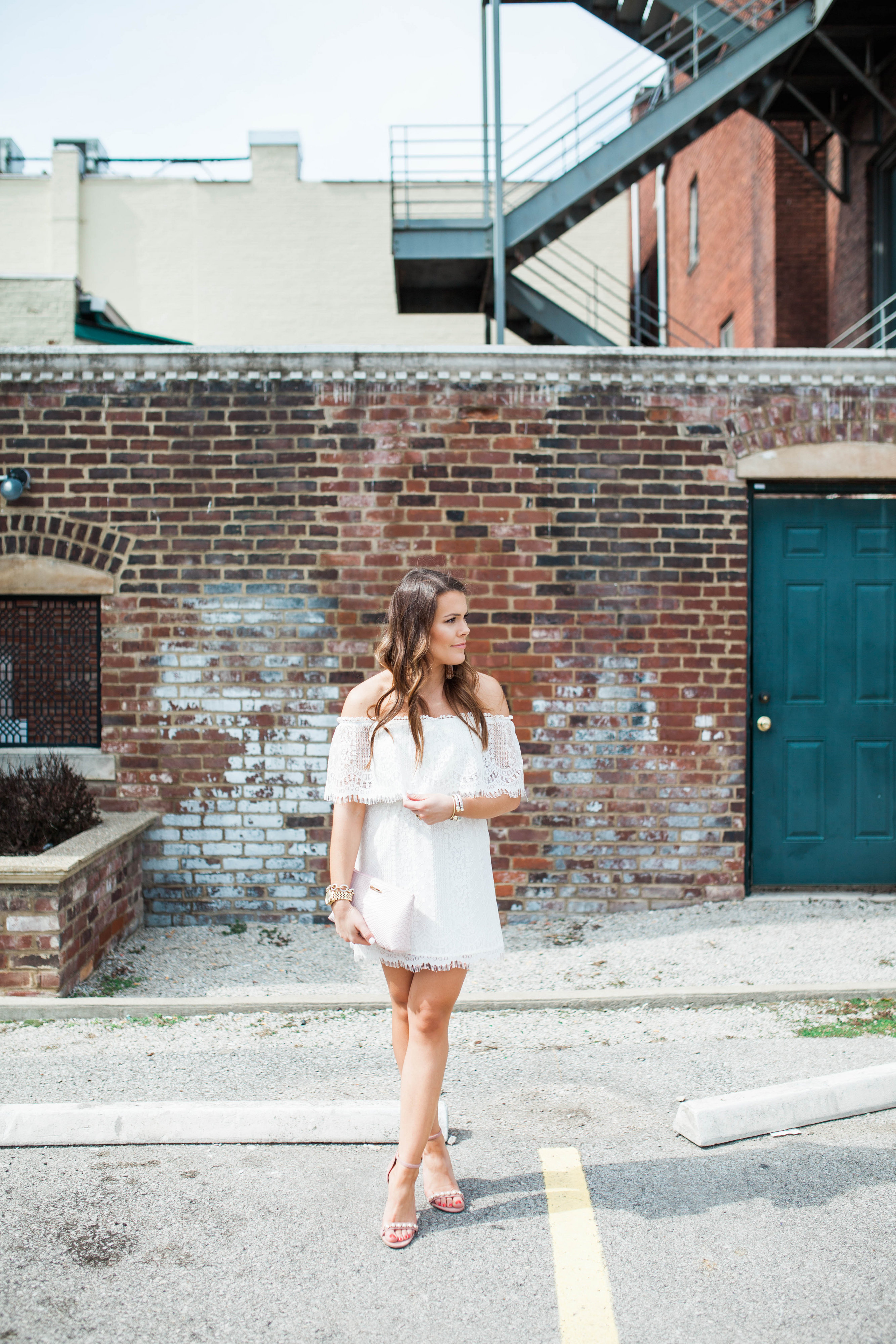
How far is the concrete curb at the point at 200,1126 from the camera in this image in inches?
130

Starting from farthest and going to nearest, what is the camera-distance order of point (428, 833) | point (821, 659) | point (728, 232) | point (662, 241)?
point (662, 241) < point (728, 232) < point (821, 659) < point (428, 833)

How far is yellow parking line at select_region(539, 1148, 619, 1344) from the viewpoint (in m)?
2.37

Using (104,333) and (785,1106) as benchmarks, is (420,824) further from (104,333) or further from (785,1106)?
(104,333)

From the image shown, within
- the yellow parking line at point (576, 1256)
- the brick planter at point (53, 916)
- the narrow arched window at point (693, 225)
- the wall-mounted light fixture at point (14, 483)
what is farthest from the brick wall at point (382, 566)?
the narrow arched window at point (693, 225)

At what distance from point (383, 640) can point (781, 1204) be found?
2088 mm

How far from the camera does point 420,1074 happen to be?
273cm

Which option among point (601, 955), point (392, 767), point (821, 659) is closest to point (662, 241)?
point (821, 659)

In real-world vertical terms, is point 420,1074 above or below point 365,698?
below

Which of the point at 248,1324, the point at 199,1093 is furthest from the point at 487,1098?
the point at 248,1324

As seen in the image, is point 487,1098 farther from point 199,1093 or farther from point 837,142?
point 837,142

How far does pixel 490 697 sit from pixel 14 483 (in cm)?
422

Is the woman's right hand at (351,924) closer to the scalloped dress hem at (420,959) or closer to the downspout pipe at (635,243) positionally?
the scalloped dress hem at (420,959)

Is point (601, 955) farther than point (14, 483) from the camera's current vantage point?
No

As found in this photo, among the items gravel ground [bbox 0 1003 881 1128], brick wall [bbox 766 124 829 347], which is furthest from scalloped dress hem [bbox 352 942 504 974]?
brick wall [bbox 766 124 829 347]
